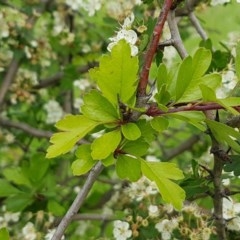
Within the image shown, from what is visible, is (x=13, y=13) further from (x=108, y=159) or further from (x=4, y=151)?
(x=108, y=159)

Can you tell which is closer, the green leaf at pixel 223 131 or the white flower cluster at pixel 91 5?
the green leaf at pixel 223 131

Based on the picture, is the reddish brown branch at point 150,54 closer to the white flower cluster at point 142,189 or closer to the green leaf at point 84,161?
the green leaf at point 84,161

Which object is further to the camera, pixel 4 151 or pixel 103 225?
pixel 4 151

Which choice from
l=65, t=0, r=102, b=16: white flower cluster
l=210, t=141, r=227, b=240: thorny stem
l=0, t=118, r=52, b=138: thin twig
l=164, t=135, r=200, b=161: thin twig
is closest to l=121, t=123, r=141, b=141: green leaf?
l=210, t=141, r=227, b=240: thorny stem

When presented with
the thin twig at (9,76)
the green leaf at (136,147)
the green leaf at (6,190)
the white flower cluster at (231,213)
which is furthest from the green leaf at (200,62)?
the thin twig at (9,76)

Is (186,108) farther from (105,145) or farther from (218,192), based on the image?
(218,192)

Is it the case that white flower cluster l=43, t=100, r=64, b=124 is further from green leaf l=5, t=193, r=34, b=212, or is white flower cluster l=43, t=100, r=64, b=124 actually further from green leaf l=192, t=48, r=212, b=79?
green leaf l=192, t=48, r=212, b=79

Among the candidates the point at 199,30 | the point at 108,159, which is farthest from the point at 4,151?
the point at 108,159
